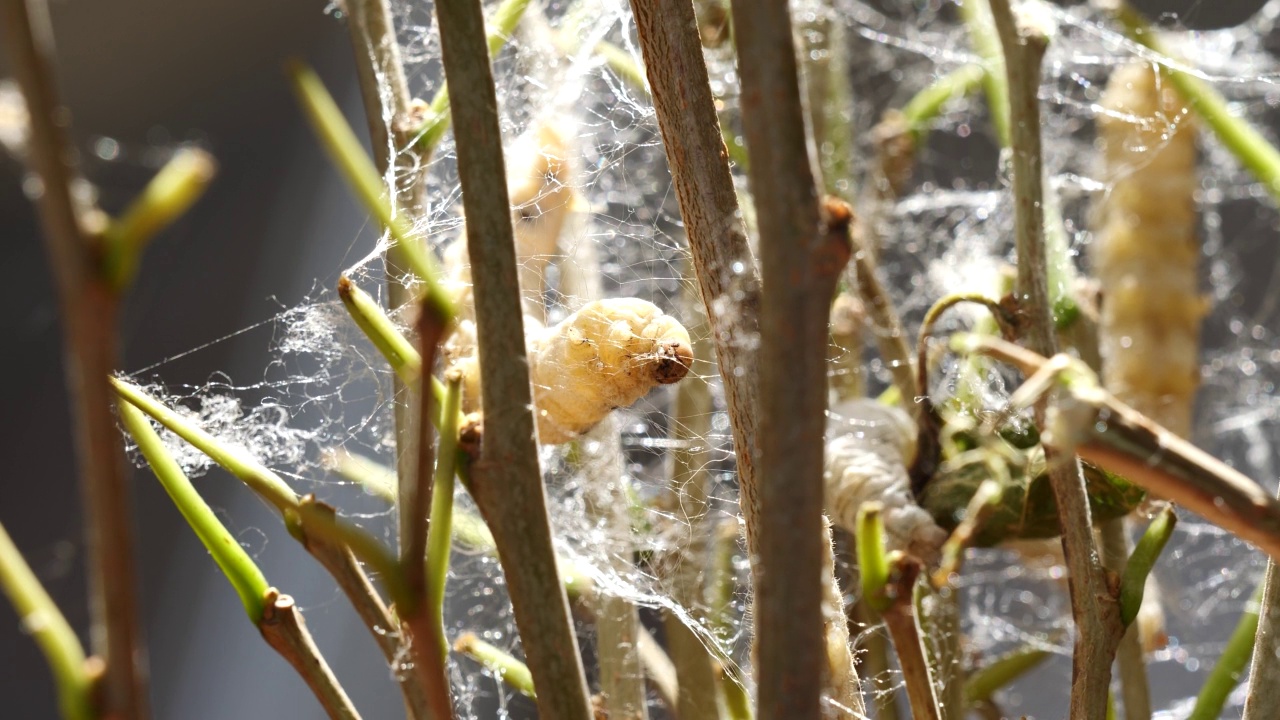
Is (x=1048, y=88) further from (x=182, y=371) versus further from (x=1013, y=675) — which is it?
(x=182, y=371)

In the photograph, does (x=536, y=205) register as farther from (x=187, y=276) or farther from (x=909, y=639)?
(x=187, y=276)

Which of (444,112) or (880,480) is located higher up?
(444,112)

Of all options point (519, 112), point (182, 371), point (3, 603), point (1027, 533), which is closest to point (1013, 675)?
point (1027, 533)

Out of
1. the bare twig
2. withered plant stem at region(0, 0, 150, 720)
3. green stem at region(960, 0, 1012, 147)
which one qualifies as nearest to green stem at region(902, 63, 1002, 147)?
green stem at region(960, 0, 1012, 147)

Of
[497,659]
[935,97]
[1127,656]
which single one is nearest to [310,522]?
[497,659]

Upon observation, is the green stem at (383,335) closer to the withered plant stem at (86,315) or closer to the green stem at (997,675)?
the withered plant stem at (86,315)

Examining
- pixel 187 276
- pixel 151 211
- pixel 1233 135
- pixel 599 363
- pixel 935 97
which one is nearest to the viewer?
pixel 151 211

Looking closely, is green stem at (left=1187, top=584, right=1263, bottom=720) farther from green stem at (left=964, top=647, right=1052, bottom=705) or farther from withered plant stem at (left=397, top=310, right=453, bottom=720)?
withered plant stem at (left=397, top=310, right=453, bottom=720)
